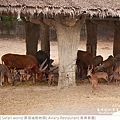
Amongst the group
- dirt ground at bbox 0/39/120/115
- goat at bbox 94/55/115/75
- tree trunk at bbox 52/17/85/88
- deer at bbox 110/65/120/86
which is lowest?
dirt ground at bbox 0/39/120/115

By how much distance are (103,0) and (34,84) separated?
3371 mm

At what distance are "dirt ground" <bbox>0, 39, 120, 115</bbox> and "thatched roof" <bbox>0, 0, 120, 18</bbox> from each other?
85.3 inches

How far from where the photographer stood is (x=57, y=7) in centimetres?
732

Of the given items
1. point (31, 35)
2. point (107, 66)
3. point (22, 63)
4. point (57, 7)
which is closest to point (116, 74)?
point (107, 66)

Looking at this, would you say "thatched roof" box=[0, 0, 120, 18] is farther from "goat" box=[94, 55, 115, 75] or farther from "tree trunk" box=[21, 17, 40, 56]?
"tree trunk" box=[21, 17, 40, 56]

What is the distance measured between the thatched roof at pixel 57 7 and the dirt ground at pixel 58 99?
2168 mm

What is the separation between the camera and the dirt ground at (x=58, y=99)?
647 cm

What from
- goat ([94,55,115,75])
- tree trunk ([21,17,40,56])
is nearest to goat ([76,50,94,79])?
goat ([94,55,115,75])

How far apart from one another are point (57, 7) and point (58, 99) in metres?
2.34

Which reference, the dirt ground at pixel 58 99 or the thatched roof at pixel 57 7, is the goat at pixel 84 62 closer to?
the dirt ground at pixel 58 99

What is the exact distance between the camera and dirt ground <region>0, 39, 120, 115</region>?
6.47 meters

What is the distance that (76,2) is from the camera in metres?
7.59

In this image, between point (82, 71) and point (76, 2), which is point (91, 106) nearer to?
point (76, 2)

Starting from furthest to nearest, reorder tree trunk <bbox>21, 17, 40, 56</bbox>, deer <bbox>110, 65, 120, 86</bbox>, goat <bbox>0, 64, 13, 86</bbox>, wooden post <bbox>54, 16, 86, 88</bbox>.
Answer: tree trunk <bbox>21, 17, 40, 56</bbox> → deer <bbox>110, 65, 120, 86</bbox> → goat <bbox>0, 64, 13, 86</bbox> → wooden post <bbox>54, 16, 86, 88</bbox>
